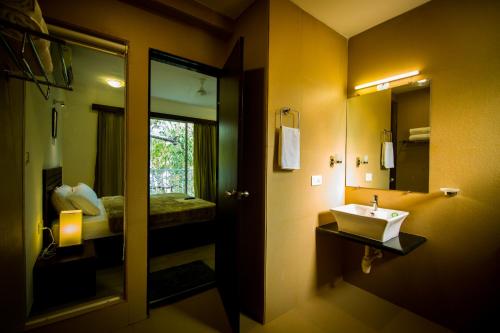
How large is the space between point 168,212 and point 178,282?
2.94 feet

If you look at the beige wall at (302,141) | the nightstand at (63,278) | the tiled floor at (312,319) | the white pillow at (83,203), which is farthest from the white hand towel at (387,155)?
the white pillow at (83,203)

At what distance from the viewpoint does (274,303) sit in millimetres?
1748

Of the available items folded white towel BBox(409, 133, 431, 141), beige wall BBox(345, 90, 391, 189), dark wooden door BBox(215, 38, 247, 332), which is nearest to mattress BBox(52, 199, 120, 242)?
dark wooden door BBox(215, 38, 247, 332)

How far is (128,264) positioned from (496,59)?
10.3ft

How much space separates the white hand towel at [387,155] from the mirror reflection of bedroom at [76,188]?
2.51m

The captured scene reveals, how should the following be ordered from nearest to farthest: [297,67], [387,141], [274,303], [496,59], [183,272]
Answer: [496,59], [274,303], [297,67], [387,141], [183,272]

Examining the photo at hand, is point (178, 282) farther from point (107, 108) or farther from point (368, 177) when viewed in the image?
point (107, 108)

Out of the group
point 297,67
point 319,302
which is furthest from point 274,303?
point 297,67

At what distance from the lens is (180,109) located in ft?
15.8

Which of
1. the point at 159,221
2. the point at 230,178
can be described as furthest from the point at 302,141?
the point at 159,221

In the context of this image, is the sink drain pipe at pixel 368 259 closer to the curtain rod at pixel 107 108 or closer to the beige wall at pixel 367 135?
the beige wall at pixel 367 135

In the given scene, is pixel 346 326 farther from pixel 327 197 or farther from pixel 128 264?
pixel 128 264

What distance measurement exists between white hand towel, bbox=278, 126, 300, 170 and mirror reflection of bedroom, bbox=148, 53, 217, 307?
1.16 m

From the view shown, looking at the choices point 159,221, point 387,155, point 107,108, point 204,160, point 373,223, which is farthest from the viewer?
point 204,160
